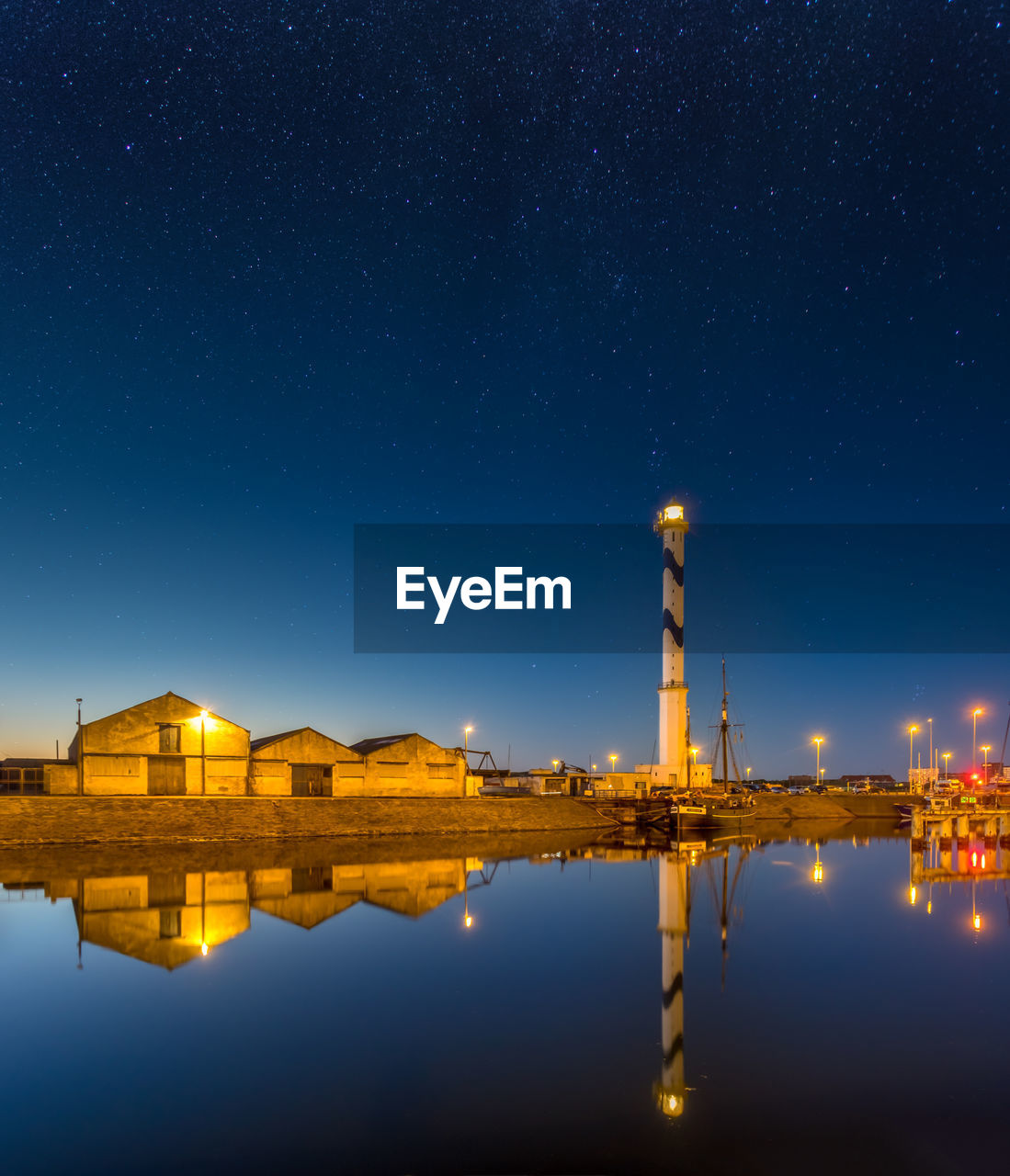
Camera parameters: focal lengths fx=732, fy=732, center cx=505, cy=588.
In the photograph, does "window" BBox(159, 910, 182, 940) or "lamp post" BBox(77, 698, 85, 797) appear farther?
"lamp post" BBox(77, 698, 85, 797)

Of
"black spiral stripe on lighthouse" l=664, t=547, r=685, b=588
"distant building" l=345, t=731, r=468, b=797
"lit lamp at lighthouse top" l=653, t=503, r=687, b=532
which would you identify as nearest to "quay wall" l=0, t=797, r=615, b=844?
"distant building" l=345, t=731, r=468, b=797

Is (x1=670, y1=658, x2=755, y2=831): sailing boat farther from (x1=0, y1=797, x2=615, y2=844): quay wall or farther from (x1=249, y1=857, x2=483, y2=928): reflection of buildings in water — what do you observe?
(x1=249, y1=857, x2=483, y2=928): reflection of buildings in water

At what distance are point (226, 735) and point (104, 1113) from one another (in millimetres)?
42921

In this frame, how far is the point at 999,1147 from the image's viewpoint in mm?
9625

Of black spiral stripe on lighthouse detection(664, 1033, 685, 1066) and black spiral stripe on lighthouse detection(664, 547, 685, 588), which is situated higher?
black spiral stripe on lighthouse detection(664, 547, 685, 588)

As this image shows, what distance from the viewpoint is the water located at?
960cm

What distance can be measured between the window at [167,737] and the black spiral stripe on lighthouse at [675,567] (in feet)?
186

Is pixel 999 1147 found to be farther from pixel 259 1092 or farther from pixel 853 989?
pixel 259 1092

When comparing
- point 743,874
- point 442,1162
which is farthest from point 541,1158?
point 743,874

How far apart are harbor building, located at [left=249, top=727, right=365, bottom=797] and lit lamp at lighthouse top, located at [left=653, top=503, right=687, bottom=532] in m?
49.9

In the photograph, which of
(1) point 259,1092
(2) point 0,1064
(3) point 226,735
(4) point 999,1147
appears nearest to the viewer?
(4) point 999,1147

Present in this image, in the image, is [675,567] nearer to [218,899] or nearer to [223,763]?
[223,763]

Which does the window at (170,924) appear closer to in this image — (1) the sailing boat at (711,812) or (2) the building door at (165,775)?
(2) the building door at (165,775)

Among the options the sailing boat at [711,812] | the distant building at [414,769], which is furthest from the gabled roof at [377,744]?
A: the sailing boat at [711,812]
